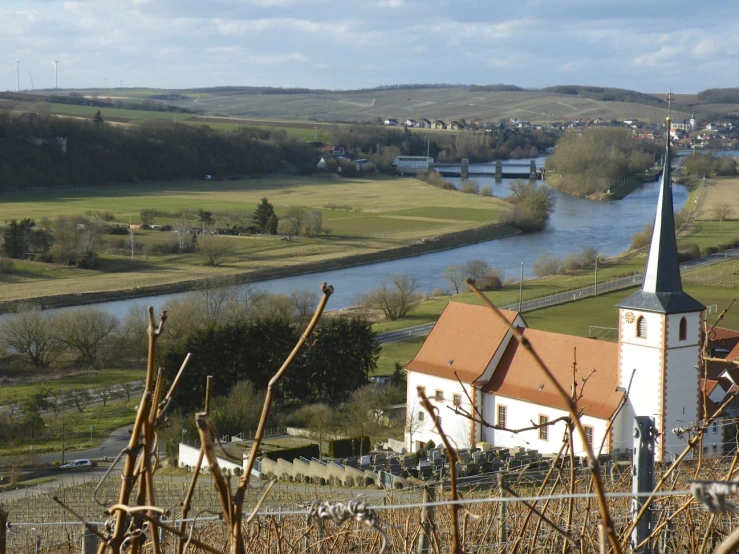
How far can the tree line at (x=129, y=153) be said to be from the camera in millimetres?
66188

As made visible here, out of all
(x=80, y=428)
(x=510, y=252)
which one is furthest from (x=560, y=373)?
(x=510, y=252)

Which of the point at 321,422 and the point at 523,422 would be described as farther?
the point at 321,422

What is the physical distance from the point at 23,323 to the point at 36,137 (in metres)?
48.9

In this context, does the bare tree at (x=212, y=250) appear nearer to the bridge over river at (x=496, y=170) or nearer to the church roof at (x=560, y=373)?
the church roof at (x=560, y=373)

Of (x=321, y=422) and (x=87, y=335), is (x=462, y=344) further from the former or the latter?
(x=87, y=335)

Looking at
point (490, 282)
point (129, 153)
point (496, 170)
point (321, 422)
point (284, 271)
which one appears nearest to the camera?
point (321, 422)

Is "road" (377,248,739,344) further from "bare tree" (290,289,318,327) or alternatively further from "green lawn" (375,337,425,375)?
"bare tree" (290,289,318,327)

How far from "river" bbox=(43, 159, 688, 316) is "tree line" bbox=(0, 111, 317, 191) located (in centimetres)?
2731

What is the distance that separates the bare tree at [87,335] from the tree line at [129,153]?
38.3 meters

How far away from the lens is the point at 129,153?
73188 millimetres

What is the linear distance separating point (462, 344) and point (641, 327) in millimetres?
3117

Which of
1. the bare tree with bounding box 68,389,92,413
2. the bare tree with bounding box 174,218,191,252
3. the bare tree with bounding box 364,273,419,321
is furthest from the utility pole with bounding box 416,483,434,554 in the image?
the bare tree with bounding box 174,218,191,252

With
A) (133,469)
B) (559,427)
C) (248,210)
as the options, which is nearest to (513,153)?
(248,210)

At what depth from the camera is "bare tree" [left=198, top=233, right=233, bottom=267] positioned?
3888 centimetres
